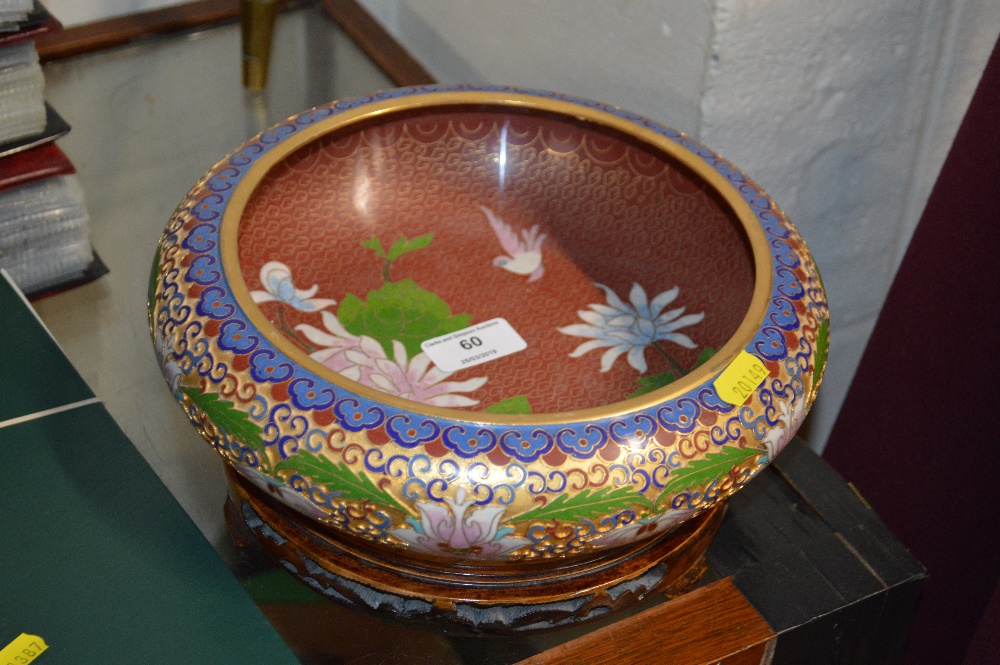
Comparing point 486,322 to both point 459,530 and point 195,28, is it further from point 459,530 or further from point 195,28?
point 195,28

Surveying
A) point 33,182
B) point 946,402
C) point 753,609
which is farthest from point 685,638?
point 33,182

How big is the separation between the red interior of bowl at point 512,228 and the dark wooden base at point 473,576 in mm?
110

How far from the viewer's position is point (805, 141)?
0.84 m

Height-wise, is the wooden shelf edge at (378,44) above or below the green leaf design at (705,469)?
below

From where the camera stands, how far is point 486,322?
69 cm

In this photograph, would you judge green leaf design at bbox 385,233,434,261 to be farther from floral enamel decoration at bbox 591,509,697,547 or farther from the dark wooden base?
floral enamel decoration at bbox 591,509,697,547

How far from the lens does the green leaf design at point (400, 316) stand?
0.67 metres

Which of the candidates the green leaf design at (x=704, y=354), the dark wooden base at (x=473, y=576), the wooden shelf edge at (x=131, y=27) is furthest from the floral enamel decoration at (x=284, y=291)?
the wooden shelf edge at (x=131, y=27)

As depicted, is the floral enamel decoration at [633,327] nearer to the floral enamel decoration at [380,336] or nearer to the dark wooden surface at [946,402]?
the floral enamel decoration at [380,336]

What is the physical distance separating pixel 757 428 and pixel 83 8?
2.89 ft

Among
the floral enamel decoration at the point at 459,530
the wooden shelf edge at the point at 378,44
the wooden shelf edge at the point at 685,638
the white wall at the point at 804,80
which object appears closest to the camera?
the floral enamel decoration at the point at 459,530

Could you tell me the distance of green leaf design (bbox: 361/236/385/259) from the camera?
718 mm

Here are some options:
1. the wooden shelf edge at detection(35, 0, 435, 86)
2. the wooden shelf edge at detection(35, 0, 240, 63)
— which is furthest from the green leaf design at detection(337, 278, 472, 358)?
the wooden shelf edge at detection(35, 0, 240, 63)

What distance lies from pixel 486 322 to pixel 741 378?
0.77ft
